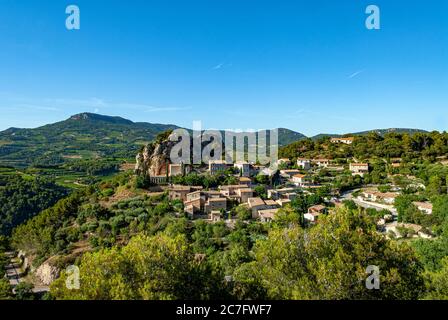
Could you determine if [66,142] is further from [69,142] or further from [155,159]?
[155,159]

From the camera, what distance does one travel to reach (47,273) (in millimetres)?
29172

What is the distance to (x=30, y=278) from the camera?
3088cm

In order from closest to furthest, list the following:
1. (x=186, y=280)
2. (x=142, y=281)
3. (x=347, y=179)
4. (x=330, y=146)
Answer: (x=142, y=281) → (x=186, y=280) → (x=347, y=179) → (x=330, y=146)

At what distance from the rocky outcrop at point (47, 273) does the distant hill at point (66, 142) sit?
84280 mm

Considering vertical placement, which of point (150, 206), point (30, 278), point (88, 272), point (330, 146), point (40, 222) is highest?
point (330, 146)

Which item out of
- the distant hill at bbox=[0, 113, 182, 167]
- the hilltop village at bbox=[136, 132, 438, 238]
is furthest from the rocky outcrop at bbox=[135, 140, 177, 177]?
the distant hill at bbox=[0, 113, 182, 167]

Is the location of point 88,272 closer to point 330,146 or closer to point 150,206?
point 150,206

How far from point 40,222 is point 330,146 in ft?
175

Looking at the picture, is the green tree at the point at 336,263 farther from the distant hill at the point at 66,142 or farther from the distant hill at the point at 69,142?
the distant hill at the point at 66,142

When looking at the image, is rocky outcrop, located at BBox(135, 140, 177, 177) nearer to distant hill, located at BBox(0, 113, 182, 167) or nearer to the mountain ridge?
the mountain ridge

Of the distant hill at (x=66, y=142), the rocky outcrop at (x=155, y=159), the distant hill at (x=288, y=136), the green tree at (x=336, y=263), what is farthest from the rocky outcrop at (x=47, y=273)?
the distant hill at (x=288, y=136)

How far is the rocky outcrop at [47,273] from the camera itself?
2833 centimetres

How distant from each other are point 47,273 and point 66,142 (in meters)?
132
